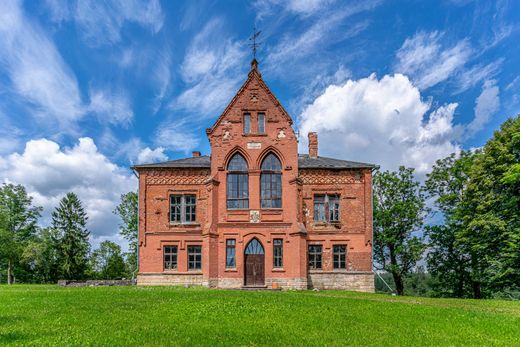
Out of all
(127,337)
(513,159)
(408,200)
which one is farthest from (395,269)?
(127,337)

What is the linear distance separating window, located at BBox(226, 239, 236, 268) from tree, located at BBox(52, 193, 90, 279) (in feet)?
84.2

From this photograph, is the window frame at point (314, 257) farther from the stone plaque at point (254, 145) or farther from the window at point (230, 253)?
the stone plaque at point (254, 145)

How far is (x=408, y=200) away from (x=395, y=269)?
6.28m

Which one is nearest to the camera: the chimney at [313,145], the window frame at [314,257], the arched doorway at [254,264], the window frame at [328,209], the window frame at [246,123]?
the arched doorway at [254,264]

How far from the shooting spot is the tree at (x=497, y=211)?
25484 millimetres

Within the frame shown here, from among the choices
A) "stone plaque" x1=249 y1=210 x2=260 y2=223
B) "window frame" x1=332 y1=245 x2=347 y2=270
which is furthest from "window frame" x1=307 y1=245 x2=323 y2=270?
"stone plaque" x1=249 y1=210 x2=260 y2=223

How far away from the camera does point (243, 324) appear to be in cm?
1033

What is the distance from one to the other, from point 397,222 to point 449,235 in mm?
4344

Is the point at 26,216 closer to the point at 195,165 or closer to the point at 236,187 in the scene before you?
the point at 195,165

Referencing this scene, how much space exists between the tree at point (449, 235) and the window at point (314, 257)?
11.9m

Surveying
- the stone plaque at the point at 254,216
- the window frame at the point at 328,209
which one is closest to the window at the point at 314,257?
the window frame at the point at 328,209

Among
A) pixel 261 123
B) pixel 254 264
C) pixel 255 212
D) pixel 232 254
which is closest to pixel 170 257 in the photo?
pixel 232 254

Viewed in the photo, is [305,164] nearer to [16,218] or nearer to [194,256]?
[194,256]

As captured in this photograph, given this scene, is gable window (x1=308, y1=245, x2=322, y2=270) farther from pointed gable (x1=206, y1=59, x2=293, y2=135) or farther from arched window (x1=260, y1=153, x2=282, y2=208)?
pointed gable (x1=206, y1=59, x2=293, y2=135)
